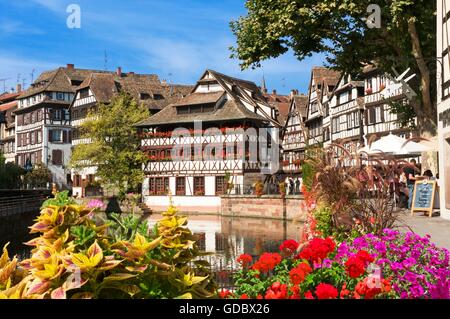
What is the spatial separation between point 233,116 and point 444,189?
92.9 ft

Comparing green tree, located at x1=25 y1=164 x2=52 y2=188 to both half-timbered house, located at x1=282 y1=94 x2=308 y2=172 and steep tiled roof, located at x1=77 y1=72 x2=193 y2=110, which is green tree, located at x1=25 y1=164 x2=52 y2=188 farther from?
half-timbered house, located at x1=282 y1=94 x2=308 y2=172

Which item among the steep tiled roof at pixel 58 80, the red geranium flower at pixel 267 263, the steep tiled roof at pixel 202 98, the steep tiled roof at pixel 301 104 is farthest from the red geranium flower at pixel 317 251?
the steep tiled roof at pixel 58 80

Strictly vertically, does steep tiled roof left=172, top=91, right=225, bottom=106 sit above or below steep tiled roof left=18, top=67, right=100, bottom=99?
below

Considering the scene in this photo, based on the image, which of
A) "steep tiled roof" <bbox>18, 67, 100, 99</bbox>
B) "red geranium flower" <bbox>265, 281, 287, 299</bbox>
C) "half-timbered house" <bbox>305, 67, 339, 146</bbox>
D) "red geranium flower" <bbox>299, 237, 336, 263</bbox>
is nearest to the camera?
→ "red geranium flower" <bbox>265, 281, 287, 299</bbox>

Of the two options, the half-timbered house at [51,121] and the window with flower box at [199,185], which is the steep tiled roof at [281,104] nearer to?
the window with flower box at [199,185]

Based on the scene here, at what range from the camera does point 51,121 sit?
63969 millimetres

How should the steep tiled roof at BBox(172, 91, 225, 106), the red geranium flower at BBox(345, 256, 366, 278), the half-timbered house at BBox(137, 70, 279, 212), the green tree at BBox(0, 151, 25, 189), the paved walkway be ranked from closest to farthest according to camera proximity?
the red geranium flower at BBox(345, 256, 366, 278), the paved walkway, the half-timbered house at BBox(137, 70, 279, 212), the steep tiled roof at BBox(172, 91, 225, 106), the green tree at BBox(0, 151, 25, 189)

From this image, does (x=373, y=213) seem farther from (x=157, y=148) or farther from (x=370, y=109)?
(x=157, y=148)

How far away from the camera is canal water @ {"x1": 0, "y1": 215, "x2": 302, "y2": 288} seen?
55.6ft

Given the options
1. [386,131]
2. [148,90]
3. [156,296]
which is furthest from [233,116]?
[156,296]

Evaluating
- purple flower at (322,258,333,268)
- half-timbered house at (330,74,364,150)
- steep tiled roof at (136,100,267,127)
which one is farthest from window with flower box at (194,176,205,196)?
purple flower at (322,258,333,268)

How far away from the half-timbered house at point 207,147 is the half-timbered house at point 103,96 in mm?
8259

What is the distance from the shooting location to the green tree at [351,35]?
63.5 feet
